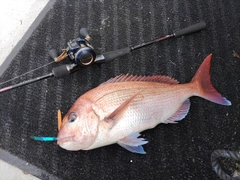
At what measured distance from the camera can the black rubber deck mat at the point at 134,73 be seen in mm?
1983

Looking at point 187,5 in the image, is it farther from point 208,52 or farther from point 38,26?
point 38,26

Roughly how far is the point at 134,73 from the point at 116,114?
0.55 meters

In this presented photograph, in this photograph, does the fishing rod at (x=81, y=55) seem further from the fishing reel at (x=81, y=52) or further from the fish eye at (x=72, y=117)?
the fish eye at (x=72, y=117)

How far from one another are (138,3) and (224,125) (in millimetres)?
1027

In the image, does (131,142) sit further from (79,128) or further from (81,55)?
(81,55)

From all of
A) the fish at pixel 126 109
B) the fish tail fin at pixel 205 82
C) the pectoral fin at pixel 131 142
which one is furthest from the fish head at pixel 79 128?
the fish tail fin at pixel 205 82

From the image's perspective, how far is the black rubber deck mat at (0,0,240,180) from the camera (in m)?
1.98

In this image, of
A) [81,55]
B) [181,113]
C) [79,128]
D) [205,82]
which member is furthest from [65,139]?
[205,82]

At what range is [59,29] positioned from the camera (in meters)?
2.25

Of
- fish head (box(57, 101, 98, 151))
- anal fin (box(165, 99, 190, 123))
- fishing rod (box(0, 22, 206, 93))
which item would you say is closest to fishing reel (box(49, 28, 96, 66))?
fishing rod (box(0, 22, 206, 93))

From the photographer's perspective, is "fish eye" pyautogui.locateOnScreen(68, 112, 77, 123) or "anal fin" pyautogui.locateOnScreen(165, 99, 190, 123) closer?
"fish eye" pyautogui.locateOnScreen(68, 112, 77, 123)

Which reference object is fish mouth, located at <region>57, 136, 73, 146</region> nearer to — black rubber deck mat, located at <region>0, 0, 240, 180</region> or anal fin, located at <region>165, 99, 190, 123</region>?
black rubber deck mat, located at <region>0, 0, 240, 180</region>

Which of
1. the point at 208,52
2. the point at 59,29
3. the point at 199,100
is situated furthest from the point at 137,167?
the point at 59,29

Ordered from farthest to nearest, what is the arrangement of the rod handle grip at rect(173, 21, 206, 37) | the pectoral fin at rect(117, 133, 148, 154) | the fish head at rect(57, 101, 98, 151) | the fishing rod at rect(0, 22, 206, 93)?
1. the rod handle grip at rect(173, 21, 206, 37)
2. the fishing rod at rect(0, 22, 206, 93)
3. the pectoral fin at rect(117, 133, 148, 154)
4. the fish head at rect(57, 101, 98, 151)
